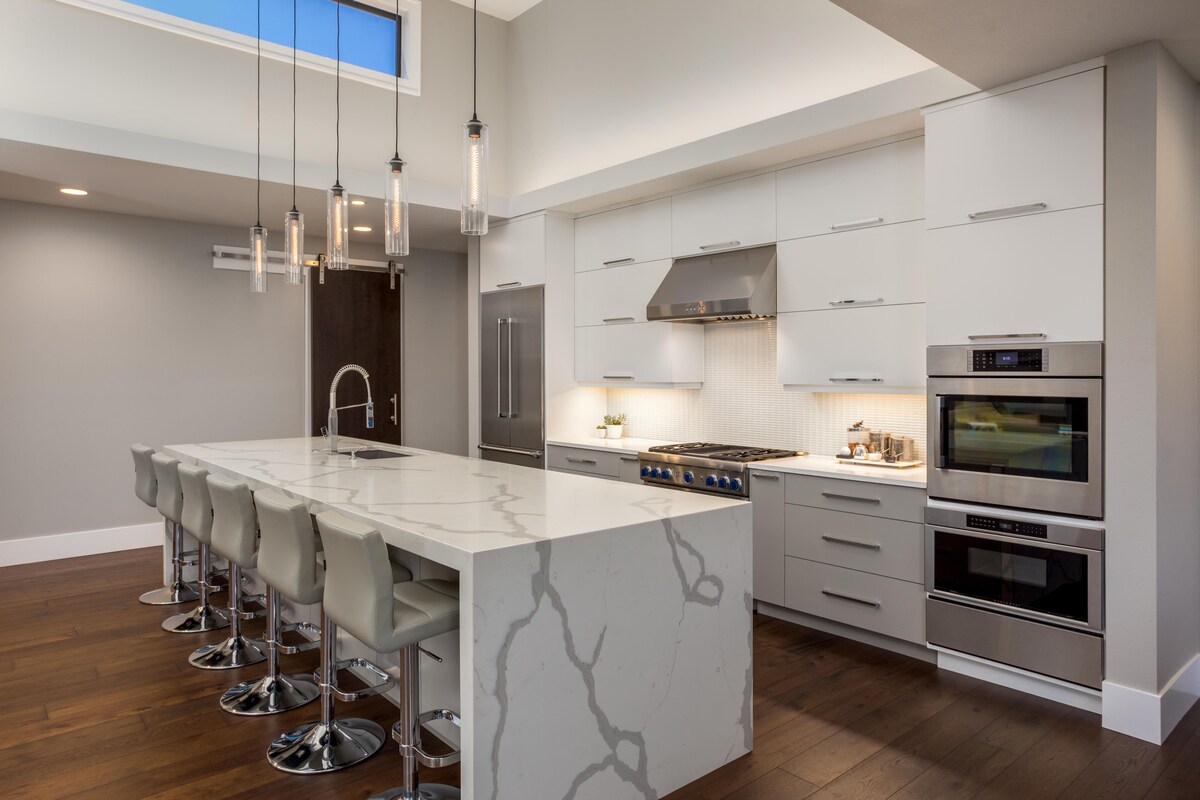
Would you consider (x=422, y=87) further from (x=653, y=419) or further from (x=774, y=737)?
(x=774, y=737)

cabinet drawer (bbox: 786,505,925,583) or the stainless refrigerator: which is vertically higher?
the stainless refrigerator

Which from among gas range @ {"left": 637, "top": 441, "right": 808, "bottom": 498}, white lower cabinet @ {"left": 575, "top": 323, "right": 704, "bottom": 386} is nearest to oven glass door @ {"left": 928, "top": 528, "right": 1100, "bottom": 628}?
gas range @ {"left": 637, "top": 441, "right": 808, "bottom": 498}

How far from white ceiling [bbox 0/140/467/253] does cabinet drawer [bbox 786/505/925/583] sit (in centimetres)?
346

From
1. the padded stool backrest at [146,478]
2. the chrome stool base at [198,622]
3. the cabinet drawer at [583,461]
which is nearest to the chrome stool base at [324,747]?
the chrome stool base at [198,622]

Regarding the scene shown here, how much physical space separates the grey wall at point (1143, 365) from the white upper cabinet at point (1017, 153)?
8cm

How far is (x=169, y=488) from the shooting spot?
3.88 meters

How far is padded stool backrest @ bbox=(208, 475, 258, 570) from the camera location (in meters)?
2.95

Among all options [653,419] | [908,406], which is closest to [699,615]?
[908,406]

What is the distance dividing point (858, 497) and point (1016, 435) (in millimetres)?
788

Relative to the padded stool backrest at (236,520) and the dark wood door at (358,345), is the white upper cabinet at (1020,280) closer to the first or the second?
the padded stool backrest at (236,520)

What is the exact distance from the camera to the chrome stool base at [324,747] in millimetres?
2549

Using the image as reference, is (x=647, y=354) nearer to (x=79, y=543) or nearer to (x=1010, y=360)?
(x=1010, y=360)

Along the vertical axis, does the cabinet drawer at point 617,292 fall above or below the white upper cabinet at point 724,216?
below

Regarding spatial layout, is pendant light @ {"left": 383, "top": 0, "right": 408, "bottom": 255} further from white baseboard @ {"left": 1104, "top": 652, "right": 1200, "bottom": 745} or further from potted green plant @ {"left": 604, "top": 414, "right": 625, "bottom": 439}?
white baseboard @ {"left": 1104, "top": 652, "right": 1200, "bottom": 745}
